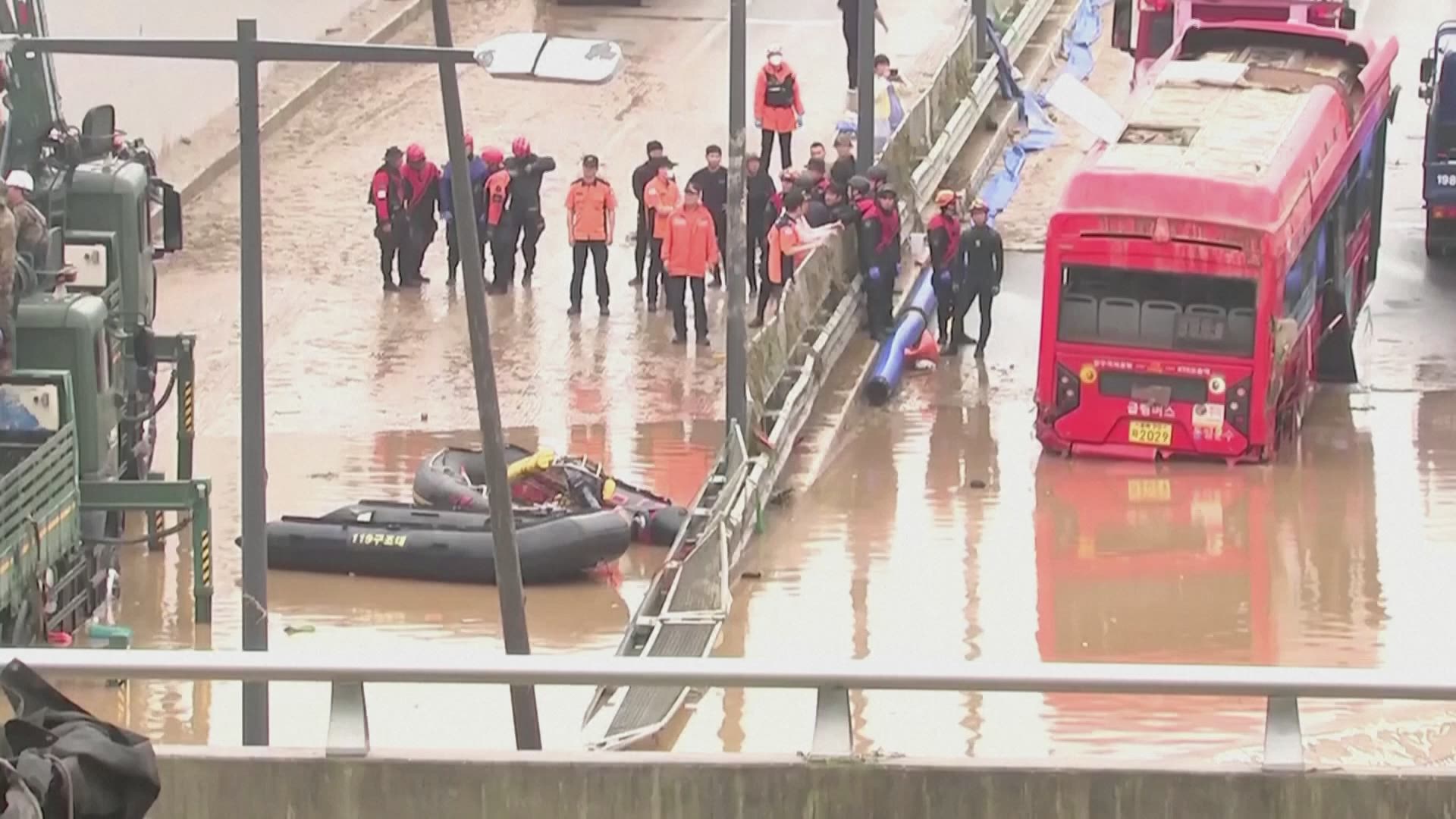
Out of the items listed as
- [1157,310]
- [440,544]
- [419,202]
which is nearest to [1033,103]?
[419,202]

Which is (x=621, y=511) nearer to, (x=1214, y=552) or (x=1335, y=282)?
(x=1214, y=552)

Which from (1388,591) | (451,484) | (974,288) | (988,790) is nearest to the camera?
(988,790)

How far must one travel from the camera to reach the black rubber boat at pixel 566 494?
2169 centimetres

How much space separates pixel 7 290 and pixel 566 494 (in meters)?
4.76

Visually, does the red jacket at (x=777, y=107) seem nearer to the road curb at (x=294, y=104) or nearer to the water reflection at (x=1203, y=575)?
the road curb at (x=294, y=104)

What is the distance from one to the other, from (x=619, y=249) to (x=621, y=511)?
9.76m

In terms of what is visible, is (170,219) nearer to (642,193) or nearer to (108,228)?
(108,228)

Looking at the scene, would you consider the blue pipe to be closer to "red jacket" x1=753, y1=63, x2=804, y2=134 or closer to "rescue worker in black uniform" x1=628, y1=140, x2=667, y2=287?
"rescue worker in black uniform" x1=628, y1=140, x2=667, y2=287

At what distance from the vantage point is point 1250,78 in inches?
1009

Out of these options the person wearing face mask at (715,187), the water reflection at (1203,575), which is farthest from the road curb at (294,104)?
the water reflection at (1203,575)

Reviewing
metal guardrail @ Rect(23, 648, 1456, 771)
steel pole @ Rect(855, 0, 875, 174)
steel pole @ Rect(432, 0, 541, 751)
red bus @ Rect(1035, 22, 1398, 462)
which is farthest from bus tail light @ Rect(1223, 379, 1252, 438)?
metal guardrail @ Rect(23, 648, 1456, 771)

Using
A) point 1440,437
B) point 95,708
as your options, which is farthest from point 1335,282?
point 95,708

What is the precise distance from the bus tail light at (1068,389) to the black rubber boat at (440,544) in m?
4.34

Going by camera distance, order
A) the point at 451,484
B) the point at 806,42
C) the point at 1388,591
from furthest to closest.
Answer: the point at 806,42 → the point at 451,484 → the point at 1388,591
